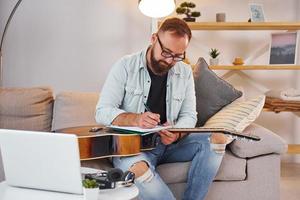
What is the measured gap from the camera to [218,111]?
2627 mm

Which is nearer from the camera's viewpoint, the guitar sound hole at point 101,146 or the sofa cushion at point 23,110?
the guitar sound hole at point 101,146

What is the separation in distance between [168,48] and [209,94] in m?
0.65

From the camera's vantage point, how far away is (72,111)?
2557 mm

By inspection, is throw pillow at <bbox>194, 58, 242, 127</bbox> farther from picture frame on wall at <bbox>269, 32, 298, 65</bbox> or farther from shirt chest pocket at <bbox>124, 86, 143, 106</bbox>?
picture frame on wall at <bbox>269, 32, 298, 65</bbox>

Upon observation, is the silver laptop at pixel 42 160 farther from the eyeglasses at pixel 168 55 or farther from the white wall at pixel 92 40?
the white wall at pixel 92 40

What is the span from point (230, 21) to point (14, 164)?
2.73 meters

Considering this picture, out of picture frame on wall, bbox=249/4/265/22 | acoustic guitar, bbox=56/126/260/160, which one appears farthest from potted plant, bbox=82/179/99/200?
picture frame on wall, bbox=249/4/265/22

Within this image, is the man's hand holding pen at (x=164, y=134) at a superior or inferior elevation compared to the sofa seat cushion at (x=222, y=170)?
superior

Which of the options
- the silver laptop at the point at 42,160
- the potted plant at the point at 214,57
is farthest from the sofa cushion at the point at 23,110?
the potted plant at the point at 214,57

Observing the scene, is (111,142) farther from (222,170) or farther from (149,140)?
(222,170)

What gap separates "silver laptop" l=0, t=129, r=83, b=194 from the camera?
144 centimetres

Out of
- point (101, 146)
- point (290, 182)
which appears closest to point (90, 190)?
point (101, 146)

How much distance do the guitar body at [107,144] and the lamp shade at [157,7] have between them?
1312 mm

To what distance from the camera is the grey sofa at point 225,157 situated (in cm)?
233
